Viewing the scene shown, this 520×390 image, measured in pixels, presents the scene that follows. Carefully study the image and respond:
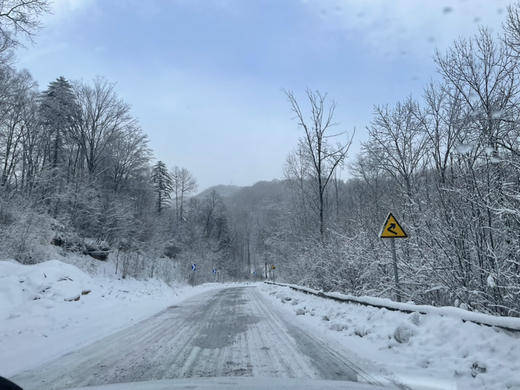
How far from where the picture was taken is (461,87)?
11266 mm

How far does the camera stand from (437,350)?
4625 mm

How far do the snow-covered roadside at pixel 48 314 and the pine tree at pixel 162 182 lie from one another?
49631 mm

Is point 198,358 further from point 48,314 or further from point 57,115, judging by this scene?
point 57,115

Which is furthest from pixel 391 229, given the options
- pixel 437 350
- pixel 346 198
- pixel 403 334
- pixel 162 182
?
pixel 162 182

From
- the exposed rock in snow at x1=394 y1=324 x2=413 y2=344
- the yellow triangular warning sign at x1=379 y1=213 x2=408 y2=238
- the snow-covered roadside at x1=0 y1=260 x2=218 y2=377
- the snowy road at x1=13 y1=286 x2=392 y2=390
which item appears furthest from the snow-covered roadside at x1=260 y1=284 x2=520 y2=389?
the snow-covered roadside at x1=0 y1=260 x2=218 y2=377

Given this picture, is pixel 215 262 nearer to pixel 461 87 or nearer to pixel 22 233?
pixel 22 233

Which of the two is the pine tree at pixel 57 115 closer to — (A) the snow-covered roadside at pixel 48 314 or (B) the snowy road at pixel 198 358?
(A) the snow-covered roadside at pixel 48 314

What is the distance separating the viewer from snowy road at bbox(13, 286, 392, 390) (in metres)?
4.11

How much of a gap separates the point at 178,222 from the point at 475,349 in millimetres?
58861

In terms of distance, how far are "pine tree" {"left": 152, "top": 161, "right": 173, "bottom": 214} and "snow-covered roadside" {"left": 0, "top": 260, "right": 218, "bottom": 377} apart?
1954 inches

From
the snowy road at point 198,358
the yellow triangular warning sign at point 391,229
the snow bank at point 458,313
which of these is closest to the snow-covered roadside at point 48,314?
the snowy road at point 198,358

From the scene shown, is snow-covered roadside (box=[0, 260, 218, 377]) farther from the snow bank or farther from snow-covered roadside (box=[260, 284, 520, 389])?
the snow bank

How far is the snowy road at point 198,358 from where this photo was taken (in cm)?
411

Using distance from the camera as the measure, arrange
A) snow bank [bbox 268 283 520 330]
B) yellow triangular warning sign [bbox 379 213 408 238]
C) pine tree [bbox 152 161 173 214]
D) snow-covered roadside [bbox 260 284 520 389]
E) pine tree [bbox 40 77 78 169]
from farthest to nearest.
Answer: pine tree [bbox 152 161 173 214]
pine tree [bbox 40 77 78 169]
yellow triangular warning sign [bbox 379 213 408 238]
snow bank [bbox 268 283 520 330]
snow-covered roadside [bbox 260 284 520 389]
